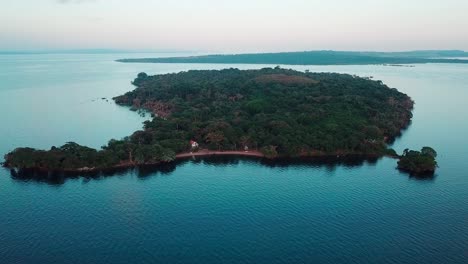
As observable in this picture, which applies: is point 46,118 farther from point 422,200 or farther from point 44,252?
point 422,200

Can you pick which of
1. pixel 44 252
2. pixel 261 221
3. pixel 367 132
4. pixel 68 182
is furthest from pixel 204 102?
pixel 44 252

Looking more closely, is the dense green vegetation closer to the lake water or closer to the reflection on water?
the reflection on water

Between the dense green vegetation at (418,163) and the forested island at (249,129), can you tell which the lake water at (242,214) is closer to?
the dense green vegetation at (418,163)

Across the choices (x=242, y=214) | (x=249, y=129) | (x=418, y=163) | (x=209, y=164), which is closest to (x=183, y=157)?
(x=209, y=164)

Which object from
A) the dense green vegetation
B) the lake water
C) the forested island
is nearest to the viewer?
the lake water

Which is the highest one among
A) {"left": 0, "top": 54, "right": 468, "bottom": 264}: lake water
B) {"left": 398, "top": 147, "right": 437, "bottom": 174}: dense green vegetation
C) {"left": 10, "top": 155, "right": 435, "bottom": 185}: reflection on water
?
{"left": 398, "top": 147, "right": 437, "bottom": 174}: dense green vegetation

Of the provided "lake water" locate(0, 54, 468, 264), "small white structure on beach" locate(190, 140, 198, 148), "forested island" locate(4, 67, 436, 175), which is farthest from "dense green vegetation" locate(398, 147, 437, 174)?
"small white structure on beach" locate(190, 140, 198, 148)

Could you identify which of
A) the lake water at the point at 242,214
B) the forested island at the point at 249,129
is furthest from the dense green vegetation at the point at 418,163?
the forested island at the point at 249,129

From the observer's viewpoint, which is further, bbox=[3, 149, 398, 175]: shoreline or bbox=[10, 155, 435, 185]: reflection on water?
bbox=[3, 149, 398, 175]: shoreline
